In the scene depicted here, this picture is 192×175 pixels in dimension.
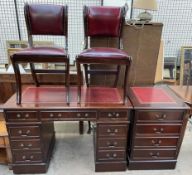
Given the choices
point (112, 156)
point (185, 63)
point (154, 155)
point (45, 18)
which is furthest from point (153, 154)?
point (185, 63)

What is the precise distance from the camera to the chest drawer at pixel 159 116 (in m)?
1.69

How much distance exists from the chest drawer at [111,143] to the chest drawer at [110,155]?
0.18ft

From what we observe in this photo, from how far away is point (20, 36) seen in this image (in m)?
2.96

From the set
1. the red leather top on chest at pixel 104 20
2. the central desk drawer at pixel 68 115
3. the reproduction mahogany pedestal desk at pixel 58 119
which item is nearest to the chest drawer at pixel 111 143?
the reproduction mahogany pedestal desk at pixel 58 119

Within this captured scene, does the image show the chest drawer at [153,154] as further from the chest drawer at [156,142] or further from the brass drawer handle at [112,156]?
the brass drawer handle at [112,156]

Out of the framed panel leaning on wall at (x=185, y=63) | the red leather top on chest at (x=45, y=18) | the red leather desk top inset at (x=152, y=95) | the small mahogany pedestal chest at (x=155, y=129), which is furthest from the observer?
the framed panel leaning on wall at (x=185, y=63)

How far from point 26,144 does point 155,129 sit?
117cm

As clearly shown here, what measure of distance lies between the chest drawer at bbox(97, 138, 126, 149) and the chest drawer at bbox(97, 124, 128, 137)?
63 millimetres

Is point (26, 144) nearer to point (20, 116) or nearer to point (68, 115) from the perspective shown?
point (20, 116)

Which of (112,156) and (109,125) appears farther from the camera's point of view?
(112,156)

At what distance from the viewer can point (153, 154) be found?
1.85 m

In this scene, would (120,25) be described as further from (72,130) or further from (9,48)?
(9,48)

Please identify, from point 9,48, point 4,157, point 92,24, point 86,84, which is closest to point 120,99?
point 86,84

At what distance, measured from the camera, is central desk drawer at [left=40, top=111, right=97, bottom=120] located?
1631 mm
